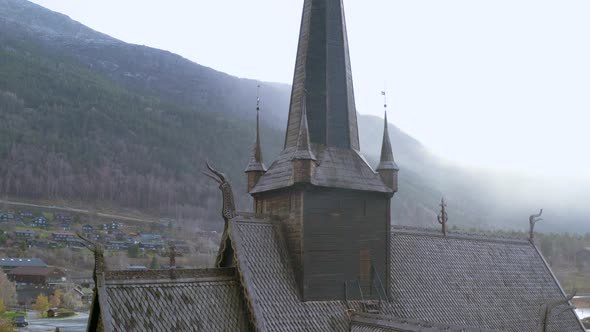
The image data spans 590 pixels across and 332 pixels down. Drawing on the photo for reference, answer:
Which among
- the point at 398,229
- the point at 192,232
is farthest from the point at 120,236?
the point at 398,229

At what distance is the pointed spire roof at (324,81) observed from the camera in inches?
1013

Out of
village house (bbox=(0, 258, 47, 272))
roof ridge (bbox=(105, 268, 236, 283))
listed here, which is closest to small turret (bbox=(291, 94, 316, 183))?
roof ridge (bbox=(105, 268, 236, 283))

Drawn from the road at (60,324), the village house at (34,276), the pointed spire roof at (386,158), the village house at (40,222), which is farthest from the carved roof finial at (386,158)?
the village house at (40,222)

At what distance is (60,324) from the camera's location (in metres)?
70.5

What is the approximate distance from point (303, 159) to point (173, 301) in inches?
272

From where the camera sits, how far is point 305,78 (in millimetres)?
25906

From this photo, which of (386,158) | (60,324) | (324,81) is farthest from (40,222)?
(386,158)

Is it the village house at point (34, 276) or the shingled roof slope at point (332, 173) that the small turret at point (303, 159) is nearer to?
the shingled roof slope at point (332, 173)

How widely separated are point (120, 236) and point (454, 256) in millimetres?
119785

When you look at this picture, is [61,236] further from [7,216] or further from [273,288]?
[273,288]

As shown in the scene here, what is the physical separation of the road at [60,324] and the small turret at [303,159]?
146 ft

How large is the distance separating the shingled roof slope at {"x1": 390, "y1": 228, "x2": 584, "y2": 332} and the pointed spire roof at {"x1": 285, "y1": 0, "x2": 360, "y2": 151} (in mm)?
5583

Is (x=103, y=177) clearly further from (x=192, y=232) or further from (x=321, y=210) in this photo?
(x=321, y=210)

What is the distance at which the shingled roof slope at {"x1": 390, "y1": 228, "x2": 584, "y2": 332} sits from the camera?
25.9 meters
